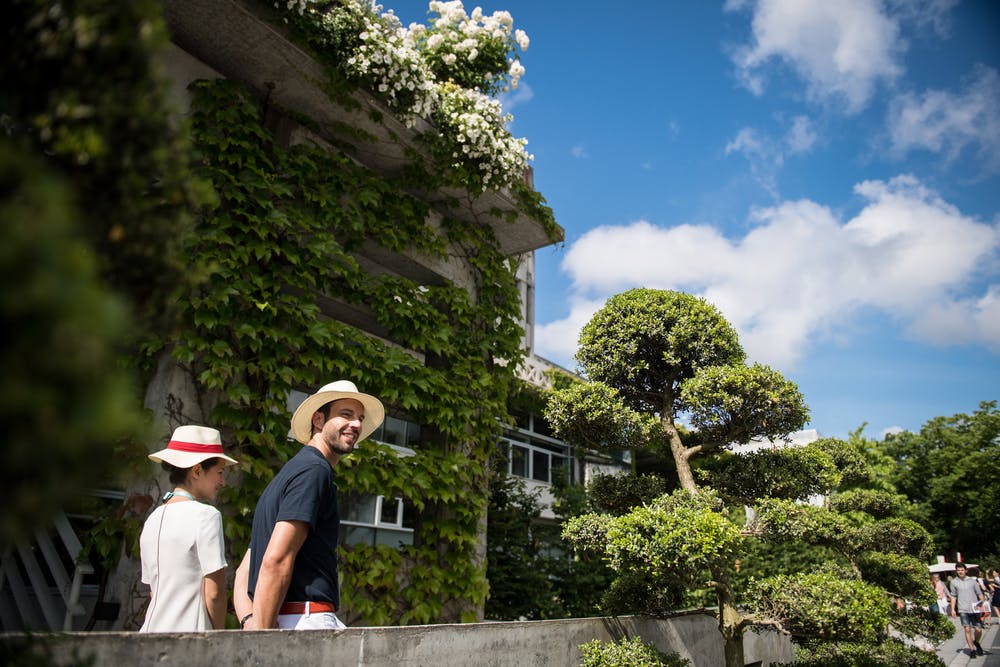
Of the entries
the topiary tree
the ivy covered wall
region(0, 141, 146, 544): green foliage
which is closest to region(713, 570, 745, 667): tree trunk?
the topiary tree

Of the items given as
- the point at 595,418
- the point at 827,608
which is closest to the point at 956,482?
the point at 827,608

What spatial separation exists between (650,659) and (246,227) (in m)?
4.94

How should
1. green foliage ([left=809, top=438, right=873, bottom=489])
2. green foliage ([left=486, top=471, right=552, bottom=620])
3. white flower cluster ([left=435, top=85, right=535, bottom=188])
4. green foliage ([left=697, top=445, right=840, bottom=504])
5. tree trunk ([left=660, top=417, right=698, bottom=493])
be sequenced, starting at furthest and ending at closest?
green foliage ([left=809, top=438, right=873, bottom=489]) → green foliage ([left=486, top=471, right=552, bottom=620]) → green foliage ([left=697, top=445, right=840, bottom=504]) → tree trunk ([left=660, top=417, right=698, bottom=493]) → white flower cluster ([left=435, top=85, right=535, bottom=188])

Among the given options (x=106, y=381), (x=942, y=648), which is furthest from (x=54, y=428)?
(x=942, y=648)

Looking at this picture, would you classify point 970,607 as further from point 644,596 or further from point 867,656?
point 644,596

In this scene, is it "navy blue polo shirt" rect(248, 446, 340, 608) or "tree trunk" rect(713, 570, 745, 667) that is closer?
"navy blue polo shirt" rect(248, 446, 340, 608)

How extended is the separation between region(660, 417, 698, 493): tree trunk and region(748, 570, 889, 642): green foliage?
1274mm

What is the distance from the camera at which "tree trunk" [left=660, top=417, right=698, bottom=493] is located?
715 centimetres

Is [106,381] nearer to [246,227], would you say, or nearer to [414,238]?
[246,227]

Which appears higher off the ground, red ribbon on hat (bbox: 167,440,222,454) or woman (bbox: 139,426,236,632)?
red ribbon on hat (bbox: 167,440,222,454)

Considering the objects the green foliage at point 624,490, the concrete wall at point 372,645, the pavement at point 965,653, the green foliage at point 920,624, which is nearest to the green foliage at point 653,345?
the green foliage at point 624,490

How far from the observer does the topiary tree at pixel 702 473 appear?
226 inches

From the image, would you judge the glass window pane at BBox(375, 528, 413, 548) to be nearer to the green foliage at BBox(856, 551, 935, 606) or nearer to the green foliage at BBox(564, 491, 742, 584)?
the green foliage at BBox(564, 491, 742, 584)

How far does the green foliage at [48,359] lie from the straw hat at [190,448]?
2751mm
